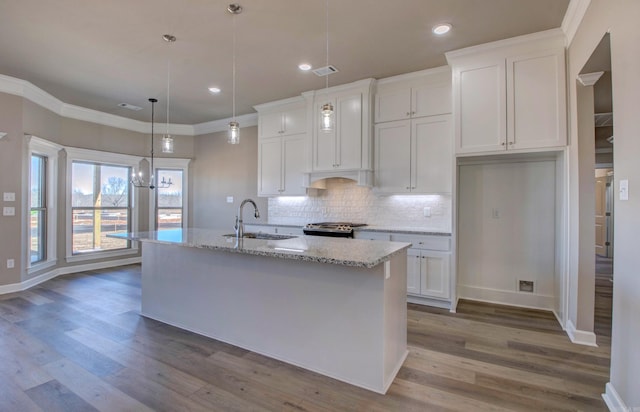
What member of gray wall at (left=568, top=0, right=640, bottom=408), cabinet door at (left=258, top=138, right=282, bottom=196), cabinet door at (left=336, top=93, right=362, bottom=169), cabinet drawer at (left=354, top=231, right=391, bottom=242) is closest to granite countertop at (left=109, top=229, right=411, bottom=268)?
gray wall at (left=568, top=0, right=640, bottom=408)

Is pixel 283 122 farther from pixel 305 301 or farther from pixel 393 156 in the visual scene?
pixel 305 301

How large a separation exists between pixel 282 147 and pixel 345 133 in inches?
46.3

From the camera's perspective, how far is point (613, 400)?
1.88m

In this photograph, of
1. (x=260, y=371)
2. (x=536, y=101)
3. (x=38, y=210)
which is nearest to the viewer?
(x=260, y=371)

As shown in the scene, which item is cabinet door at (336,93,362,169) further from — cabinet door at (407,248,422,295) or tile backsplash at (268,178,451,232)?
cabinet door at (407,248,422,295)

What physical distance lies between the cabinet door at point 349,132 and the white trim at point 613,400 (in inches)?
123

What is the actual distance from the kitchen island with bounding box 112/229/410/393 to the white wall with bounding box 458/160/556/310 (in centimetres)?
196

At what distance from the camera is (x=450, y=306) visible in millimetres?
3637

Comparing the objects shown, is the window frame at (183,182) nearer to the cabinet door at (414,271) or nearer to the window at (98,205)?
the window at (98,205)

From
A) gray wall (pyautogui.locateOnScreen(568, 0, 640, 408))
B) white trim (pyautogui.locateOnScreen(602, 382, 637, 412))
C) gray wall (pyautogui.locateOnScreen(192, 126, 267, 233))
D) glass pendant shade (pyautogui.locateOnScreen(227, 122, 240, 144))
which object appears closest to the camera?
gray wall (pyautogui.locateOnScreen(568, 0, 640, 408))

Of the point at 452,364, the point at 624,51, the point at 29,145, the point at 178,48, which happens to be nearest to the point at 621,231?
the point at 624,51

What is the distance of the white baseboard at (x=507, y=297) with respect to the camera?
365 centimetres

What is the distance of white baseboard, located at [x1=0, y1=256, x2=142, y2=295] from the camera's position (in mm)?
4355

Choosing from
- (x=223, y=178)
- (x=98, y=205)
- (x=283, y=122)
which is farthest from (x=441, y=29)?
(x=98, y=205)
